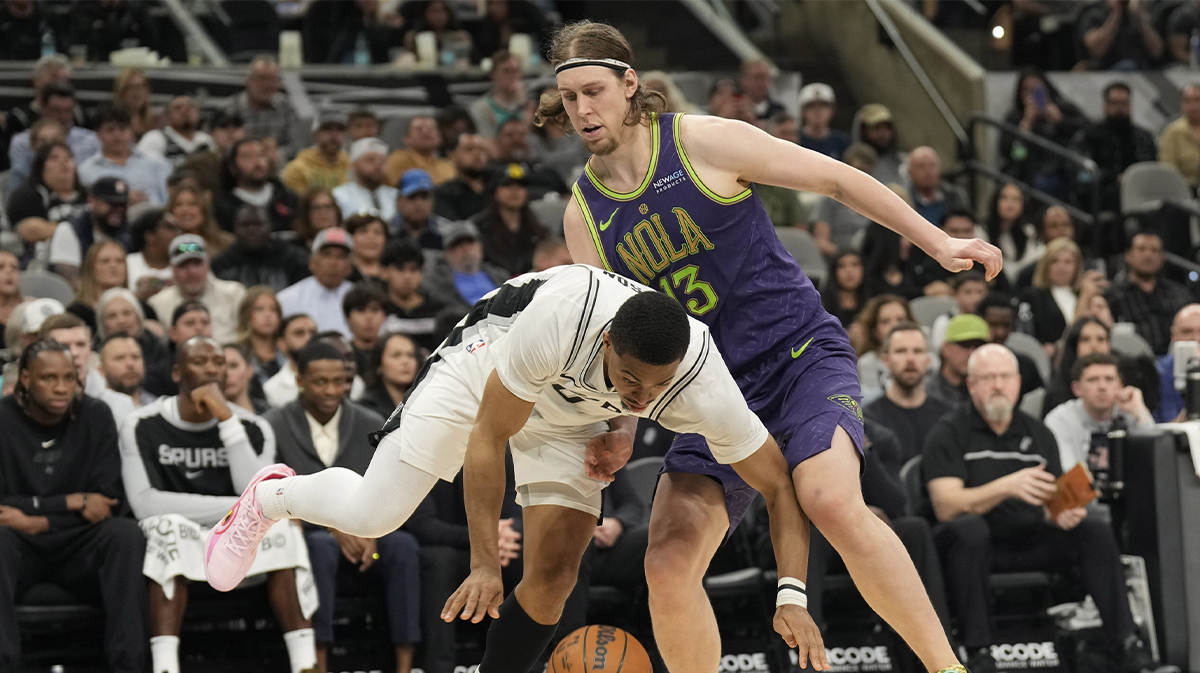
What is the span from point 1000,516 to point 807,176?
372cm

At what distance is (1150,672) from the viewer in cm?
682

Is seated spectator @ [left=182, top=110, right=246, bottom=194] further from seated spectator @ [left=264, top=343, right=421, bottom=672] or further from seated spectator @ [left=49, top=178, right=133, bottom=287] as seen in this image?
seated spectator @ [left=264, top=343, right=421, bottom=672]

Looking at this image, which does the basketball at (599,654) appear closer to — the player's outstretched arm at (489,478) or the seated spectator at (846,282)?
the player's outstretched arm at (489,478)

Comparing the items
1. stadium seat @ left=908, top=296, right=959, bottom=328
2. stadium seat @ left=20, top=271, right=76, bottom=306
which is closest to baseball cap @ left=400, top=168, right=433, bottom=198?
stadium seat @ left=20, top=271, right=76, bottom=306

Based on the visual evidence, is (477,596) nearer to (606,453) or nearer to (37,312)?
Result: (606,453)

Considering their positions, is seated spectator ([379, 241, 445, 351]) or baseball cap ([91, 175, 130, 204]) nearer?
seated spectator ([379, 241, 445, 351])

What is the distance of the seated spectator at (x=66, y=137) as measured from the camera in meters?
10.0

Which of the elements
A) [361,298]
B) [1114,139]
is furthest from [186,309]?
[1114,139]

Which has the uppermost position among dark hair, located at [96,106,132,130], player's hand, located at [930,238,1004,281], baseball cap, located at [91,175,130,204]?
dark hair, located at [96,106,132,130]

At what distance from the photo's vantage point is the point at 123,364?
727 centimetres

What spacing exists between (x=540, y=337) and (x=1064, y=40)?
12.5 meters

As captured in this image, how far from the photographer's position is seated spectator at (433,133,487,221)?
414 inches

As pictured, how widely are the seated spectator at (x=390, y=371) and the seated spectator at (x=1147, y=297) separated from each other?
554 centimetres

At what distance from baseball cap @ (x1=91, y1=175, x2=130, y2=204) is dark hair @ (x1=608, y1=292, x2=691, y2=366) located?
613 centimetres
